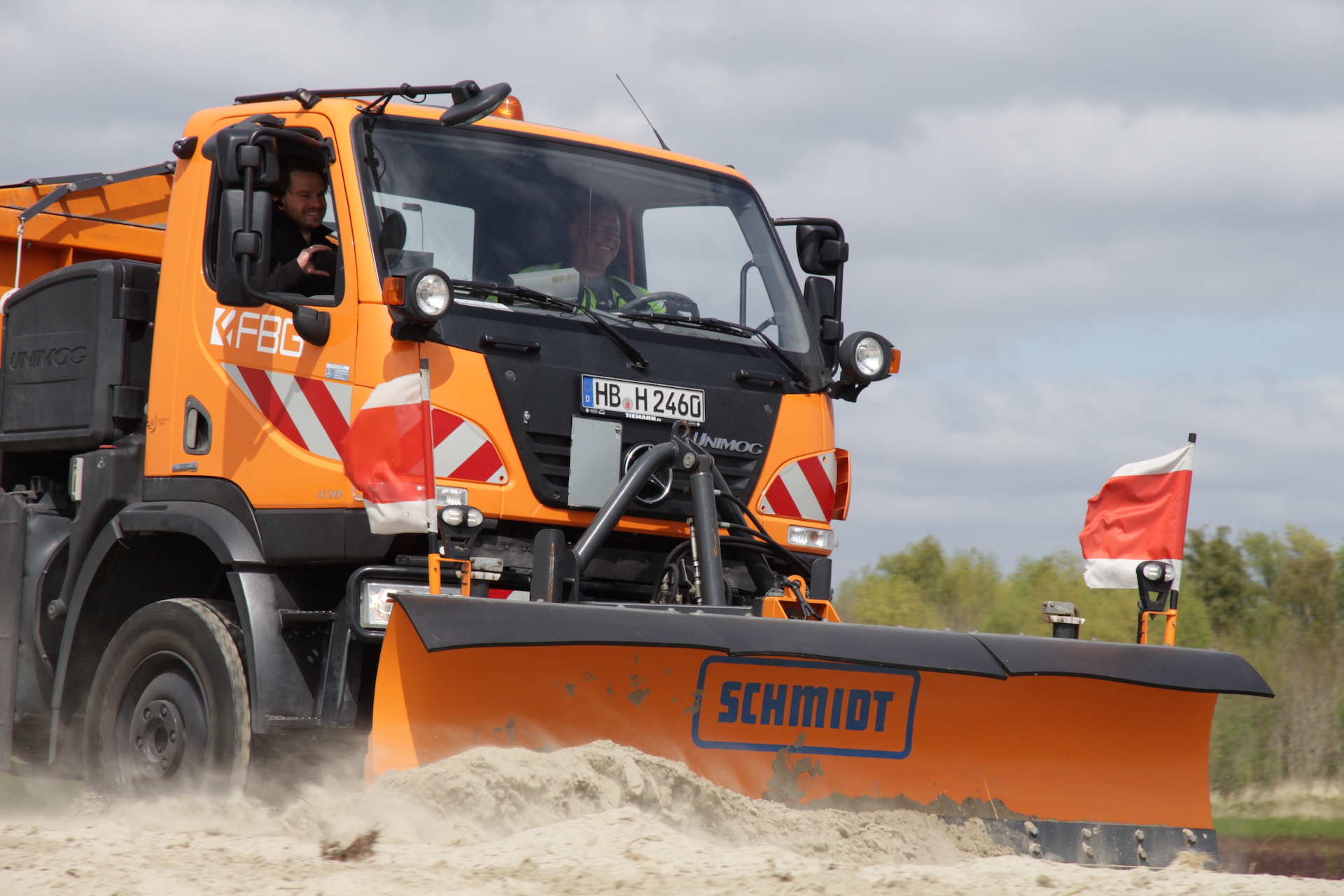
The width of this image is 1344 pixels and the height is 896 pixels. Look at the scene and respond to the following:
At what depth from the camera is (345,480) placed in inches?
199

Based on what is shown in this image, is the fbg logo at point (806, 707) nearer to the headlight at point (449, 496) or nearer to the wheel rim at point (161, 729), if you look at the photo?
the headlight at point (449, 496)

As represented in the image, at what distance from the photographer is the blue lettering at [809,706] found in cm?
503

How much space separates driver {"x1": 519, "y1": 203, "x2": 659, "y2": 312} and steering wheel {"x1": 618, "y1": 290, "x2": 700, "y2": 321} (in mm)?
23

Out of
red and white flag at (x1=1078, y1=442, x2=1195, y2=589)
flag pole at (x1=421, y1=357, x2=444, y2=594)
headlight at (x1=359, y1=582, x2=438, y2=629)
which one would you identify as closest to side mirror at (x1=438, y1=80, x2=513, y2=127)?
flag pole at (x1=421, y1=357, x2=444, y2=594)

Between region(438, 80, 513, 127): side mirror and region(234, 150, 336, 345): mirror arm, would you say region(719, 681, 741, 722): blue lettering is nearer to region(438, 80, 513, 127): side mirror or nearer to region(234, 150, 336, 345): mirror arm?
region(234, 150, 336, 345): mirror arm

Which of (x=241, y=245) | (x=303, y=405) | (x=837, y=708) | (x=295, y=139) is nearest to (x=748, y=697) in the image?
(x=837, y=708)

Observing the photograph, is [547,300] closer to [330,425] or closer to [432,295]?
[432,295]

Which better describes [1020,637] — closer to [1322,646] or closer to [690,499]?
[690,499]

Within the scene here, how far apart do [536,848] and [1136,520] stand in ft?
10.6

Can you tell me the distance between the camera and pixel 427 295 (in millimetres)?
4918

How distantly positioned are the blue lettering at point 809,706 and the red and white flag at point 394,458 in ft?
4.57

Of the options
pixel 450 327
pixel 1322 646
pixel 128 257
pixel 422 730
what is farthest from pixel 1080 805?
pixel 1322 646

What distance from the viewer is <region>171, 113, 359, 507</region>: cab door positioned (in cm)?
513

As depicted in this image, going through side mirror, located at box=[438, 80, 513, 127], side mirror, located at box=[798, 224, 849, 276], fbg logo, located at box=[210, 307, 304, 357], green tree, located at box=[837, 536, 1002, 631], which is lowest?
green tree, located at box=[837, 536, 1002, 631]
